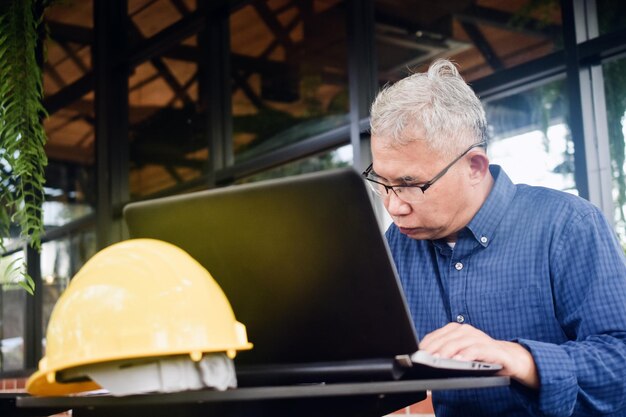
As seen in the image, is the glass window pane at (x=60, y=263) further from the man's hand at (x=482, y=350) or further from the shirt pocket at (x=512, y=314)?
the man's hand at (x=482, y=350)

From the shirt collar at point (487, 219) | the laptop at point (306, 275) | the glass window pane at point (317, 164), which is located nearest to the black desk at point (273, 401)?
the laptop at point (306, 275)

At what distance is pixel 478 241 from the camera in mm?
1537

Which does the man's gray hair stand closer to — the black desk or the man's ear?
the man's ear

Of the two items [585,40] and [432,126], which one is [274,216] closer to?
[432,126]

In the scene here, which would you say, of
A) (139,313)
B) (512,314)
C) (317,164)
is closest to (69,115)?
(317,164)

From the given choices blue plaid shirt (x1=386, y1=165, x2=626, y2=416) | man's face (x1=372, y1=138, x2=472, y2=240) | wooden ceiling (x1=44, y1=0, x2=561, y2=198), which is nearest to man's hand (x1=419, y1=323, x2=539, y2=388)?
blue plaid shirt (x1=386, y1=165, x2=626, y2=416)

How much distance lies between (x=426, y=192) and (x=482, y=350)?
1.71ft

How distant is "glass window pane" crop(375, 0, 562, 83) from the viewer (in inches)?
105

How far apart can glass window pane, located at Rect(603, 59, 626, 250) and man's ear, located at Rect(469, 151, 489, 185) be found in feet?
3.04

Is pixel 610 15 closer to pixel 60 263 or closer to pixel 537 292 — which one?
pixel 537 292

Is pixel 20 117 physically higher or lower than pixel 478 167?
higher

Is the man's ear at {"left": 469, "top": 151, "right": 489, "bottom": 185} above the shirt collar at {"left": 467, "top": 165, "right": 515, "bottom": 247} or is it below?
above

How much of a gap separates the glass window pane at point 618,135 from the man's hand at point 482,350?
1.38m

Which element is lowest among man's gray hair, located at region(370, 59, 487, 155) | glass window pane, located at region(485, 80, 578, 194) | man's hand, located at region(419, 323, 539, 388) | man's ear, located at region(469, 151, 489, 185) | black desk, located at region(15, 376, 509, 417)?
black desk, located at region(15, 376, 509, 417)
